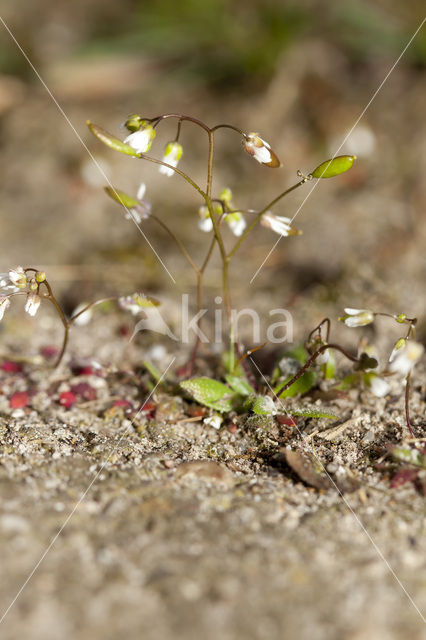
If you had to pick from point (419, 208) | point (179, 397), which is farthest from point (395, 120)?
point (179, 397)

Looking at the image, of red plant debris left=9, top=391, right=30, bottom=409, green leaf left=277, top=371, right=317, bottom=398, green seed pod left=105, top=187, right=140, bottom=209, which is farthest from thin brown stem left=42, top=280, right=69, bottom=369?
green leaf left=277, top=371, right=317, bottom=398

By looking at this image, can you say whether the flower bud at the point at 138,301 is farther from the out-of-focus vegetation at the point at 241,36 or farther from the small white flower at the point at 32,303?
the out-of-focus vegetation at the point at 241,36

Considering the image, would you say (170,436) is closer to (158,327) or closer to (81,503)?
(81,503)

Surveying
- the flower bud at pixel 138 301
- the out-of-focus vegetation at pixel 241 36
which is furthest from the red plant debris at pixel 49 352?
the out-of-focus vegetation at pixel 241 36

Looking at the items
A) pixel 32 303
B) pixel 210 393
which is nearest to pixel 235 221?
pixel 210 393

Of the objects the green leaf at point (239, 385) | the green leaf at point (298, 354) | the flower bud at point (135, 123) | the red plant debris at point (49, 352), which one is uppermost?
the flower bud at point (135, 123)

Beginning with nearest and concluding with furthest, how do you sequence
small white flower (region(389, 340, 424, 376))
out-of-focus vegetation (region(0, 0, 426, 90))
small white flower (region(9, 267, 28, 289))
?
small white flower (region(389, 340, 424, 376)), small white flower (region(9, 267, 28, 289)), out-of-focus vegetation (region(0, 0, 426, 90))

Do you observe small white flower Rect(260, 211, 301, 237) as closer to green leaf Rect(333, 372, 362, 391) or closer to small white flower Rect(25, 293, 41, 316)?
green leaf Rect(333, 372, 362, 391)
